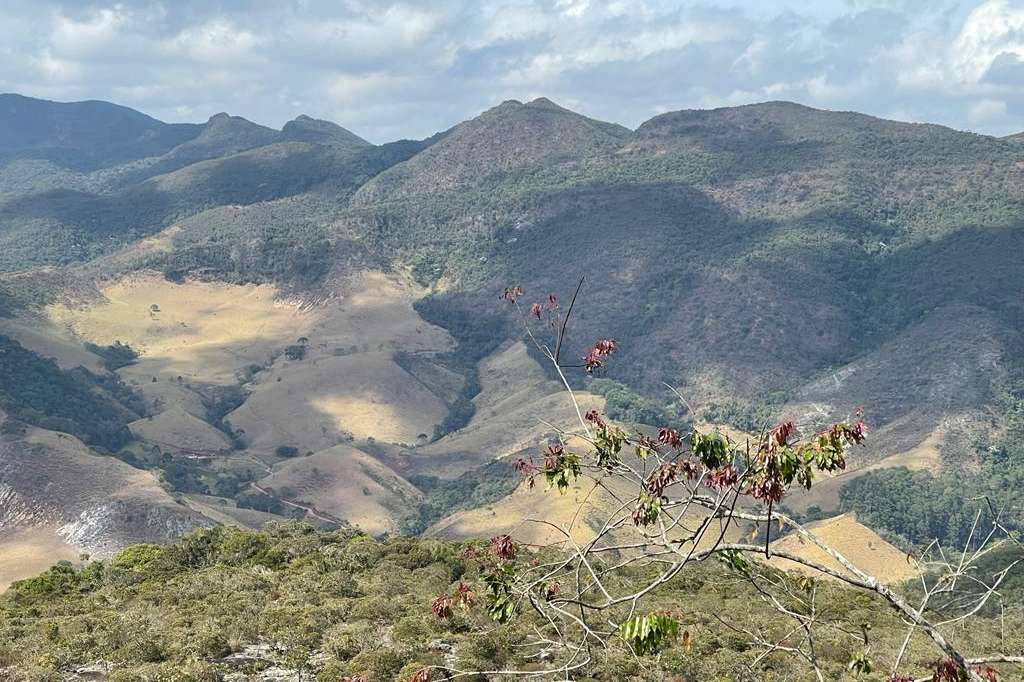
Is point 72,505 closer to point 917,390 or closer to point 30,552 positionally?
point 30,552

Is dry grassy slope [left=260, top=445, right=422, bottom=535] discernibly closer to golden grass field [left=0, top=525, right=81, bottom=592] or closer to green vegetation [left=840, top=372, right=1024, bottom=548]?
golden grass field [left=0, top=525, right=81, bottom=592]

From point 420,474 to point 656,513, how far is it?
514 ft

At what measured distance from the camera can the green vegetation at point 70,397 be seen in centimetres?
15838

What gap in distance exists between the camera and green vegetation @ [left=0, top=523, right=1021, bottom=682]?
24.9 meters

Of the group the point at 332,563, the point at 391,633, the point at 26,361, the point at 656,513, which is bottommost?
the point at 26,361

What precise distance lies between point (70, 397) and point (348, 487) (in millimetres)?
54666

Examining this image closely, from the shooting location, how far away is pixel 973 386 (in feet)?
562

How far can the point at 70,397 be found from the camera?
171 m

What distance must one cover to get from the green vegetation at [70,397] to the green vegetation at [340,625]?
11555 cm

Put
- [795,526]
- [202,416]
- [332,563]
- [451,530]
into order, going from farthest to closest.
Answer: [202,416] → [451,530] → [332,563] → [795,526]

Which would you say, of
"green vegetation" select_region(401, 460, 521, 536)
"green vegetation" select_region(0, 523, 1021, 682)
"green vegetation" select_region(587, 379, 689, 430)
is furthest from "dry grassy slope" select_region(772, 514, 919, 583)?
"green vegetation" select_region(587, 379, 689, 430)

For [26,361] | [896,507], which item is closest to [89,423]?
[26,361]

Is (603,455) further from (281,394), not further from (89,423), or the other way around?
(281,394)

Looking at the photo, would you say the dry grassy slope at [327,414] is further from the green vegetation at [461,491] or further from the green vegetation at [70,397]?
the green vegetation at [461,491]
